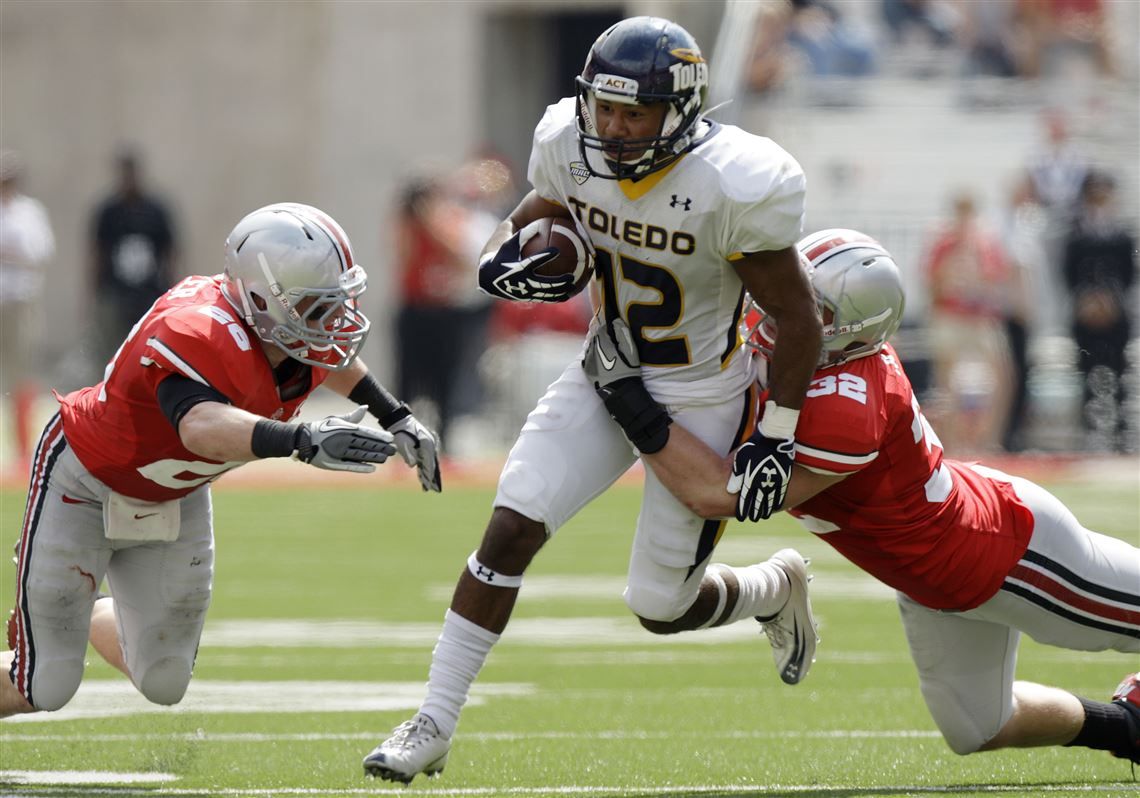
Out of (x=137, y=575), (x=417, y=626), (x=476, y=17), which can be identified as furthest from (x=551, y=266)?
(x=476, y=17)

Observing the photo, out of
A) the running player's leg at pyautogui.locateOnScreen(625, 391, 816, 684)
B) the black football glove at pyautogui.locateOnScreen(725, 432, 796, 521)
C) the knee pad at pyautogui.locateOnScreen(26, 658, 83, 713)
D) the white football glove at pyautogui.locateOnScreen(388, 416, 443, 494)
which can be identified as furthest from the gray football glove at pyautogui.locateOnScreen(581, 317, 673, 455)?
the knee pad at pyautogui.locateOnScreen(26, 658, 83, 713)

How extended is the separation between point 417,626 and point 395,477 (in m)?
5.10

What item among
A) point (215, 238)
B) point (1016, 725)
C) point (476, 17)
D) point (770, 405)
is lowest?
point (215, 238)

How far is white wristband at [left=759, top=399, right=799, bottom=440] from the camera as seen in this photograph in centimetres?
424

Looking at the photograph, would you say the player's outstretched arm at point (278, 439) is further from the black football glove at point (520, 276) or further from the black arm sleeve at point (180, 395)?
the black football glove at point (520, 276)

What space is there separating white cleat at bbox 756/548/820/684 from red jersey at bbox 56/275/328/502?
4.60ft

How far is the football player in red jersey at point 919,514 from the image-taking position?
432 centimetres

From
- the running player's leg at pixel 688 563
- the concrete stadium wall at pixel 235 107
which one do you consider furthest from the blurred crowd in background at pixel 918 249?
the running player's leg at pixel 688 563

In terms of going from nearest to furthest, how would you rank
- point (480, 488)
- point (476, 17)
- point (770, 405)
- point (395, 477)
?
1. point (770, 405)
2. point (480, 488)
3. point (395, 477)
4. point (476, 17)

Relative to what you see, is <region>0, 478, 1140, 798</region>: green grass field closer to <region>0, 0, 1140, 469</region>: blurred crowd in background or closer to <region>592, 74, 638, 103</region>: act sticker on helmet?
<region>592, 74, 638, 103</region>: act sticker on helmet

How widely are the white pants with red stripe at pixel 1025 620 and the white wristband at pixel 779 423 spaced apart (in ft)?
2.00

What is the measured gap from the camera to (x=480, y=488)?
11180mm

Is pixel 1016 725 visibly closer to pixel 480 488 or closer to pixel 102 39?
pixel 480 488

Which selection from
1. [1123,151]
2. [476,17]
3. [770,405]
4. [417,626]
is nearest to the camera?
[770,405]
